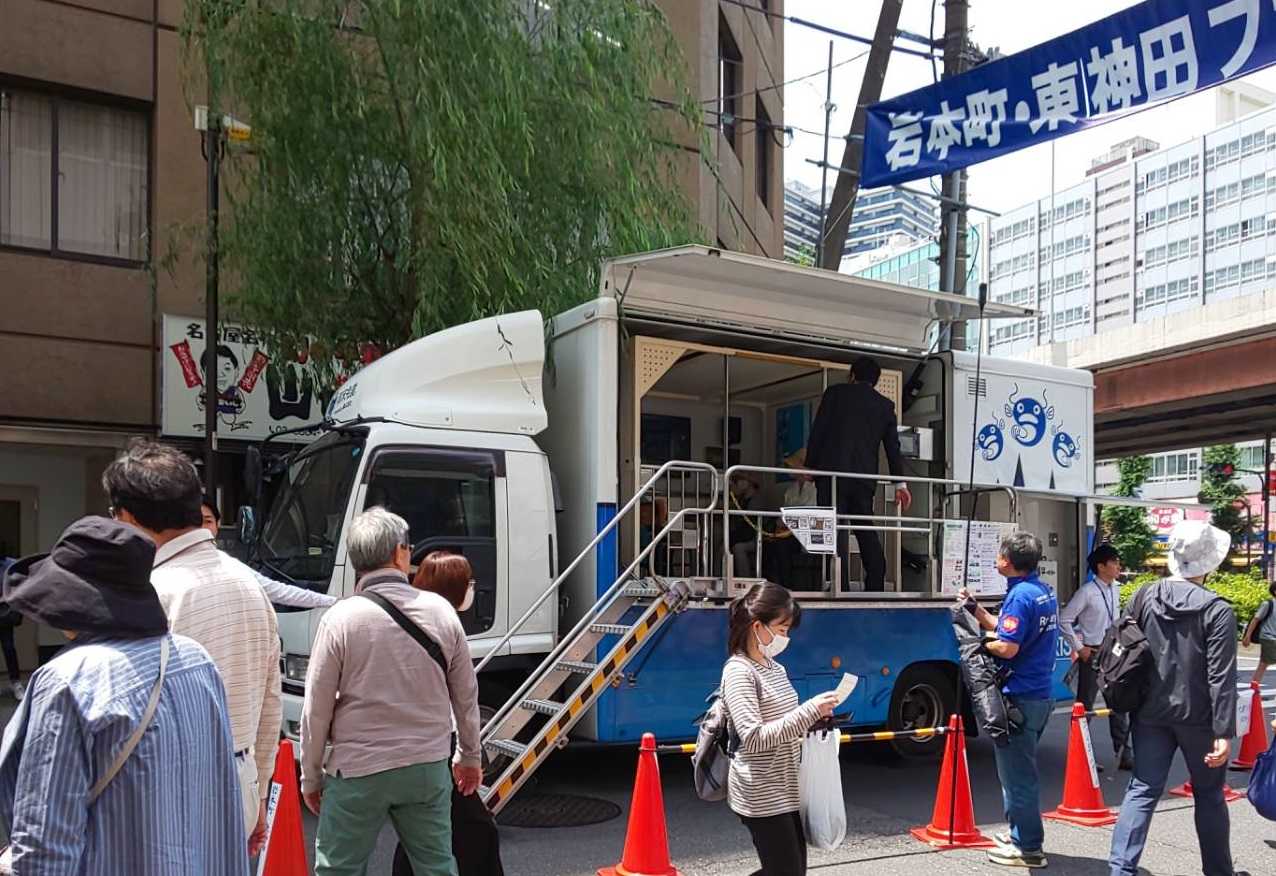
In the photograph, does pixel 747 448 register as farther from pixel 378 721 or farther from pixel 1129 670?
pixel 378 721

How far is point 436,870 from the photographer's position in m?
4.12

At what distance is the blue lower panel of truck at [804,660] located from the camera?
743cm

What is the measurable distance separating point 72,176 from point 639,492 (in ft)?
30.0

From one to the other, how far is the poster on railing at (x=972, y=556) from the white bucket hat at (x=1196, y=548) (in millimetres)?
3134

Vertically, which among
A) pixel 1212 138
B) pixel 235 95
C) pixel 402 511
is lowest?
pixel 402 511

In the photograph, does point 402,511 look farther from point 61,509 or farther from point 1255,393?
point 1255,393

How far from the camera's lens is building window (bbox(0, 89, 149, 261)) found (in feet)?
41.7

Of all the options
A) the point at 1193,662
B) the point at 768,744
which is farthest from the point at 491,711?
the point at 1193,662

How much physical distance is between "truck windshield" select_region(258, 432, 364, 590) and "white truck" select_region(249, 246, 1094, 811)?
20mm

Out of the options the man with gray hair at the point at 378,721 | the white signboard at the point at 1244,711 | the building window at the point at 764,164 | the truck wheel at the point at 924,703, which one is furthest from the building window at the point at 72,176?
the building window at the point at 764,164

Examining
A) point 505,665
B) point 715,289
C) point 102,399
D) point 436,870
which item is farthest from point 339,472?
point 102,399

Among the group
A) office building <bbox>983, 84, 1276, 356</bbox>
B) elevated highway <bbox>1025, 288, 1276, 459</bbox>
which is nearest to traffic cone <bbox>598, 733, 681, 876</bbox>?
elevated highway <bbox>1025, 288, 1276, 459</bbox>

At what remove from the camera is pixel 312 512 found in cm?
736

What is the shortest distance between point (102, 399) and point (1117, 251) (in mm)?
120202
